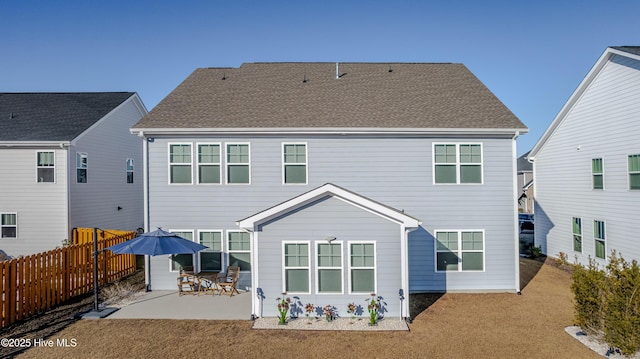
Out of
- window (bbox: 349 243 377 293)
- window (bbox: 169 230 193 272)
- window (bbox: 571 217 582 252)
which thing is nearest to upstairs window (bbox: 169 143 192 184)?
window (bbox: 169 230 193 272)

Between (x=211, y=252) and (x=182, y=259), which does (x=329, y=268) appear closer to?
(x=211, y=252)

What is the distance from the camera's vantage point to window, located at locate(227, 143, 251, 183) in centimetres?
1238

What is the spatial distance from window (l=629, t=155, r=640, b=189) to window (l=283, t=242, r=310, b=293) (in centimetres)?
1213

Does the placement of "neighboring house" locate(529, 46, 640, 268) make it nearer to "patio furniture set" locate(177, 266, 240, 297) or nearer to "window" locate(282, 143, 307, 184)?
"window" locate(282, 143, 307, 184)

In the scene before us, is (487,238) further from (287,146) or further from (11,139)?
(11,139)

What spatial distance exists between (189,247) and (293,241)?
3.36 m

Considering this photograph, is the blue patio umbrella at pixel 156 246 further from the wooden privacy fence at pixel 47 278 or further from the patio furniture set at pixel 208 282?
the patio furniture set at pixel 208 282

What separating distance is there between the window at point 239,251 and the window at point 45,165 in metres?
10.2

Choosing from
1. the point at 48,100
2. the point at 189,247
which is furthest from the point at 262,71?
the point at 48,100

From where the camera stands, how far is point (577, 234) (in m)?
15.4

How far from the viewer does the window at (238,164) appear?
12383 millimetres

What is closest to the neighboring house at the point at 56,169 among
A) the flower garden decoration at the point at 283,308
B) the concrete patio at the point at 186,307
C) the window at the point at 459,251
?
the concrete patio at the point at 186,307

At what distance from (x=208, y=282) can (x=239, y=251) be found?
1.56 meters

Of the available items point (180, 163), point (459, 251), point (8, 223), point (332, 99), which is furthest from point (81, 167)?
point (459, 251)
